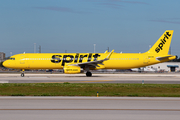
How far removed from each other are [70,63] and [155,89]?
25087 mm

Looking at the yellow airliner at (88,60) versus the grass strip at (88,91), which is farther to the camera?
the yellow airliner at (88,60)

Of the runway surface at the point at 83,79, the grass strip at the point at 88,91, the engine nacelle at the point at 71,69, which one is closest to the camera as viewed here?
the grass strip at the point at 88,91

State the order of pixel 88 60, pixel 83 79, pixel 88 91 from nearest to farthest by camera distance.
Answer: pixel 88 91 < pixel 83 79 < pixel 88 60

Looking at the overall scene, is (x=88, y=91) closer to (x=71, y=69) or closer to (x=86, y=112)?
(x=86, y=112)

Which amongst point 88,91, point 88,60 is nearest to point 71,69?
point 88,60

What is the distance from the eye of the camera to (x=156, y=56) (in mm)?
47750

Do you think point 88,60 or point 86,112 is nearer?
point 86,112

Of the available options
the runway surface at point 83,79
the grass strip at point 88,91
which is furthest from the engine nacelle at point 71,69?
the grass strip at point 88,91

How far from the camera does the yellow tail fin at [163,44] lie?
48906 millimetres

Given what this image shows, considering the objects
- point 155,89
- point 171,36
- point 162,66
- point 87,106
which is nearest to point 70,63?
point 171,36

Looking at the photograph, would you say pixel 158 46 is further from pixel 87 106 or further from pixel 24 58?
pixel 87 106

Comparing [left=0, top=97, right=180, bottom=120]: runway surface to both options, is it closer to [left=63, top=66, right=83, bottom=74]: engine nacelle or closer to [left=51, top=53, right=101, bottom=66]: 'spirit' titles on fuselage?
[left=63, top=66, right=83, bottom=74]: engine nacelle

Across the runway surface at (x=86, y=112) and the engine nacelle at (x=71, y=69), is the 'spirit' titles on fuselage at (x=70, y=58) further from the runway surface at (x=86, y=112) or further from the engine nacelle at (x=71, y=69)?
the runway surface at (x=86, y=112)

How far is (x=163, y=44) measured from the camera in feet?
160
